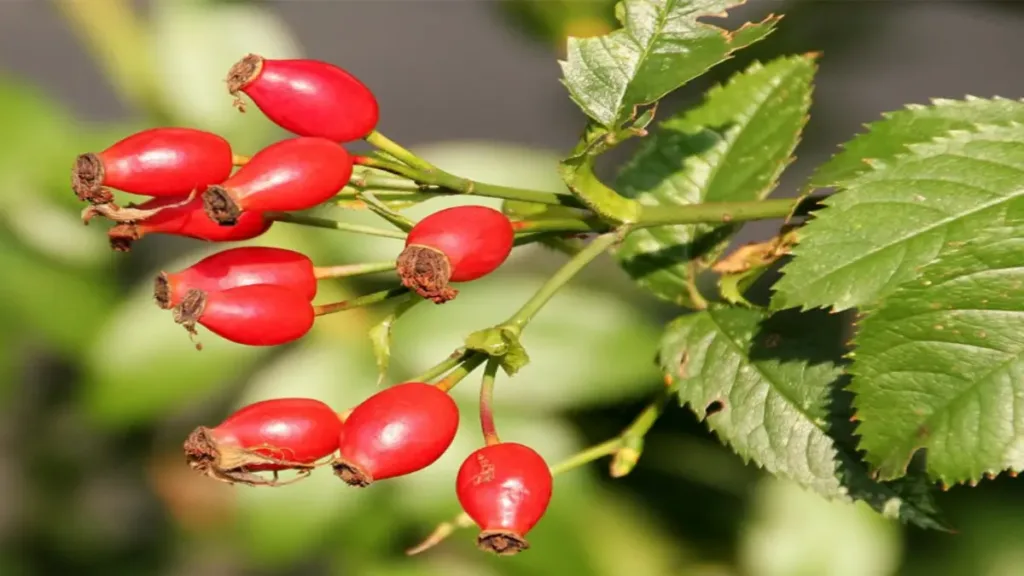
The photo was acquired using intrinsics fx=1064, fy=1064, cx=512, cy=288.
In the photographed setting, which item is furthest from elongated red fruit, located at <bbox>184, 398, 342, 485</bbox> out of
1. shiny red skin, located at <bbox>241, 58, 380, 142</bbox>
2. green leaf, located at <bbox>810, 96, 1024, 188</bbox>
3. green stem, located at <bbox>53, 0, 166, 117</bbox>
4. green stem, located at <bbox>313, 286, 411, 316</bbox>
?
green stem, located at <bbox>53, 0, 166, 117</bbox>

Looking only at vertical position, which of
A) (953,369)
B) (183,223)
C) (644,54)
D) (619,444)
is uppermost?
(644,54)

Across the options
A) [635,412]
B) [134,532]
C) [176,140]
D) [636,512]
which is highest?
[176,140]

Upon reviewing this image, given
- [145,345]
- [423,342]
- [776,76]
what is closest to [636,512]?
[423,342]

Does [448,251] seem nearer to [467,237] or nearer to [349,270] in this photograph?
[467,237]

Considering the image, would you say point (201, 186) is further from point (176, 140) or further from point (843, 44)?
point (843, 44)

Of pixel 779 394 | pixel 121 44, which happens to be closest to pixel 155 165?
pixel 779 394

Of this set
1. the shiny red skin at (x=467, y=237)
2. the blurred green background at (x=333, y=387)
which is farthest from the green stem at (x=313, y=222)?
the blurred green background at (x=333, y=387)
